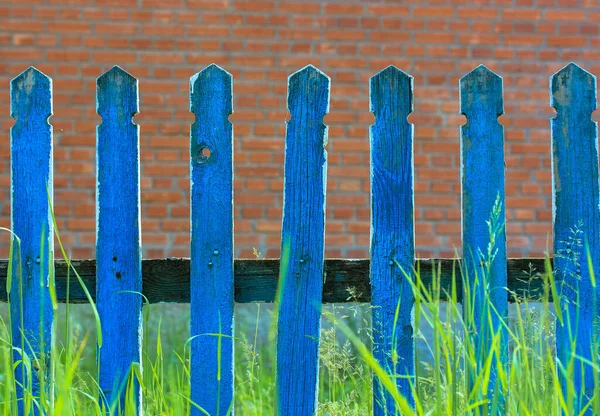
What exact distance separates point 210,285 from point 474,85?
2.89 feet

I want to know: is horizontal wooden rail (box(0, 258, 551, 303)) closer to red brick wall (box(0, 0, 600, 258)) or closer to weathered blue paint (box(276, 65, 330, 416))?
weathered blue paint (box(276, 65, 330, 416))

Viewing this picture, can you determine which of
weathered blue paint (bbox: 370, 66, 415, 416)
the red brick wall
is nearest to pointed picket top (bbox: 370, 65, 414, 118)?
weathered blue paint (bbox: 370, 66, 415, 416)

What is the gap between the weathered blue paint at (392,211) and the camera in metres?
2.12

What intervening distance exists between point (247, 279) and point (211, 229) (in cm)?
16

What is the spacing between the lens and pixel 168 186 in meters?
4.04

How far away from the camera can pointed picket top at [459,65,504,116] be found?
2.16m

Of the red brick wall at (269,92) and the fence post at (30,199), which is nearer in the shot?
the fence post at (30,199)

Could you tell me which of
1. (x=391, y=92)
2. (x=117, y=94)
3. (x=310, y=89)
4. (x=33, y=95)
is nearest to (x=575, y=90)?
(x=391, y=92)

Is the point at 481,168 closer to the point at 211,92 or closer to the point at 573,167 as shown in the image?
the point at 573,167

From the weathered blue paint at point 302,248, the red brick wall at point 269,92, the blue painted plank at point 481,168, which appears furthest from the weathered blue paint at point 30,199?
the red brick wall at point 269,92

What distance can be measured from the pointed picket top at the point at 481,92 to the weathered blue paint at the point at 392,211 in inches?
6.3

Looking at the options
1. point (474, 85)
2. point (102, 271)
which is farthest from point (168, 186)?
point (474, 85)

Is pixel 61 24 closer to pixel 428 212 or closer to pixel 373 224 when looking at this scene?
pixel 428 212

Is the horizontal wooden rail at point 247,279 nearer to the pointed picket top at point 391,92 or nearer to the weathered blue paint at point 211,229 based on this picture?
the weathered blue paint at point 211,229
